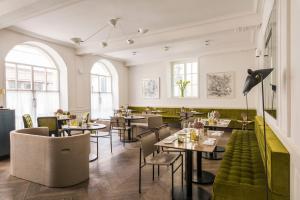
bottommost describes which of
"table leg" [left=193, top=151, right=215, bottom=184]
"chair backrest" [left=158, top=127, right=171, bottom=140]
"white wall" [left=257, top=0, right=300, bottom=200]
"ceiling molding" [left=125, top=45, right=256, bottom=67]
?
"table leg" [left=193, top=151, right=215, bottom=184]

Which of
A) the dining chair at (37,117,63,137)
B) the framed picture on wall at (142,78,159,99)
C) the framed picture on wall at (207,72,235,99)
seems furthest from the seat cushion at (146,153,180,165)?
the framed picture on wall at (142,78,159,99)

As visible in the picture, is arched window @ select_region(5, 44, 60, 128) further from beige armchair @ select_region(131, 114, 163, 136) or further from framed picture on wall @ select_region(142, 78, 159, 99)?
framed picture on wall @ select_region(142, 78, 159, 99)

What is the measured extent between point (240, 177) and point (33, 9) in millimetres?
4240

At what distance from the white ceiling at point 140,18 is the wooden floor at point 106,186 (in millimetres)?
3006

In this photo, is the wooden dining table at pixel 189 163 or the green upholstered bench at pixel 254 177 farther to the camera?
the wooden dining table at pixel 189 163

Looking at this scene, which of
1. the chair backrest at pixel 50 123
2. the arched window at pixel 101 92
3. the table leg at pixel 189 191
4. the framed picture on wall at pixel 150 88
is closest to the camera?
the table leg at pixel 189 191

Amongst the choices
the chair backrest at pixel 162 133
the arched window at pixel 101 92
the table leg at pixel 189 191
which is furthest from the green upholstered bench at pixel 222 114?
the table leg at pixel 189 191

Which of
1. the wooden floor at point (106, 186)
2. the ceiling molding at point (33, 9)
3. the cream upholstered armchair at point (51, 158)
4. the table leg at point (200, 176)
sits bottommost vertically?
the wooden floor at point (106, 186)

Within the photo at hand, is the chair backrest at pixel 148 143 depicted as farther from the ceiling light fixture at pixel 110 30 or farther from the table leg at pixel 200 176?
the ceiling light fixture at pixel 110 30

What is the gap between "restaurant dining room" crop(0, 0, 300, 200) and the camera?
202 cm

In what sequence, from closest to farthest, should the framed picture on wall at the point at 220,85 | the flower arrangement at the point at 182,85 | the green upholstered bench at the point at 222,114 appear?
the green upholstered bench at the point at 222,114 → the framed picture on wall at the point at 220,85 → the flower arrangement at the point at 182,85

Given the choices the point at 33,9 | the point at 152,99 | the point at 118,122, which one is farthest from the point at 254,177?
the point at 152,99

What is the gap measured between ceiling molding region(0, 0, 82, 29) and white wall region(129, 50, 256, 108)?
624cm

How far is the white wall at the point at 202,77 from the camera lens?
7793 millimetres
